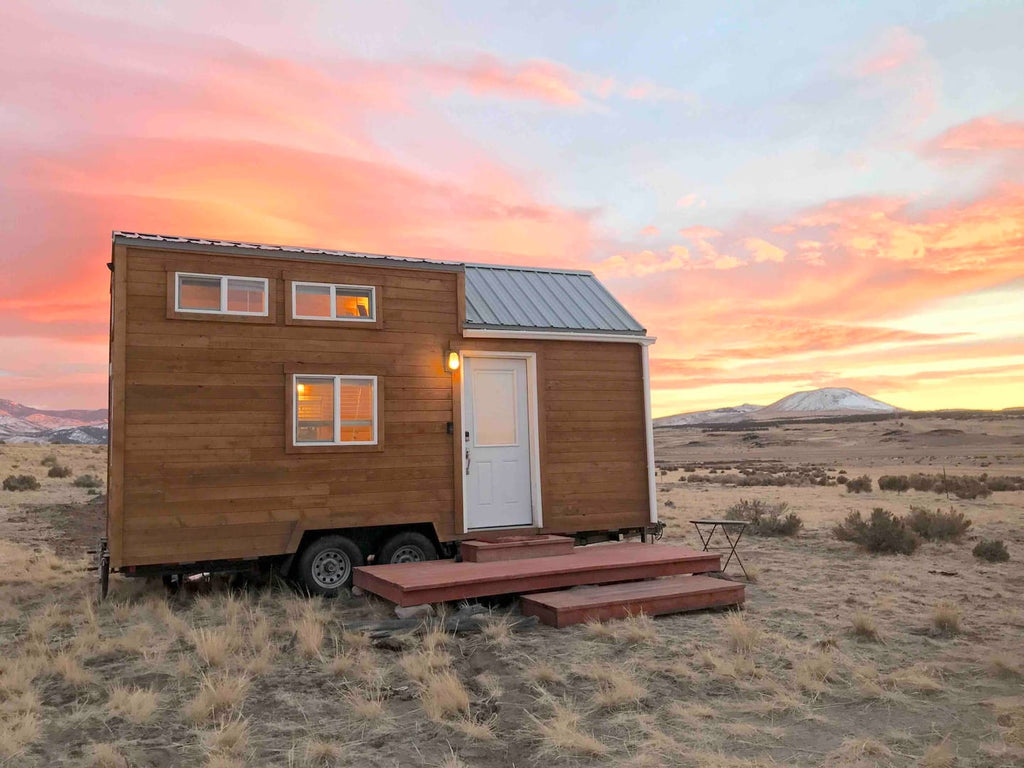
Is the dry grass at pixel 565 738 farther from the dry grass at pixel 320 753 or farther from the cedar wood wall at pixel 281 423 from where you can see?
the cedar wood wall at pixel 281 423

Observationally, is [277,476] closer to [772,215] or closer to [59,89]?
[59,89]

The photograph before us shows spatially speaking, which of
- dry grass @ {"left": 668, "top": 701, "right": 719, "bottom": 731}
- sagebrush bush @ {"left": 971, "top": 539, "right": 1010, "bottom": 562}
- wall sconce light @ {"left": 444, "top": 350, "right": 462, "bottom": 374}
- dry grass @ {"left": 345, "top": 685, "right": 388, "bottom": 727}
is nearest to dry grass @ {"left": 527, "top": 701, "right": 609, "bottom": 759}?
dry grass @ {"left": 668, "top": 701, "right": 719, "bottom": 731}

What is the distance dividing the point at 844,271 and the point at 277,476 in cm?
1772

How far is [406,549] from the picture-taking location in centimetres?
947

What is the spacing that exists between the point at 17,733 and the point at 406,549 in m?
5.13

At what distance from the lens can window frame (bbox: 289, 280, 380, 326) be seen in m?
9.18

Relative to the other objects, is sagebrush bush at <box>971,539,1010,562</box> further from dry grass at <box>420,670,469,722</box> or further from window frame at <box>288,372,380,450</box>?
dry grass at <box>420,670,469,722</box>

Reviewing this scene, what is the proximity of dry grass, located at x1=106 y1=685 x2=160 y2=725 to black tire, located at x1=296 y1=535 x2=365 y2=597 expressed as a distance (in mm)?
3353

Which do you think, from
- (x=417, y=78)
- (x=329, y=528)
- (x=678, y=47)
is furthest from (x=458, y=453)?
(x=678, y=47)

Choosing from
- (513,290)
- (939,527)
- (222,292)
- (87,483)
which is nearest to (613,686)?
(222,292)

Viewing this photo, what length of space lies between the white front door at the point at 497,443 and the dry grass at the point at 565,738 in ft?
16.6

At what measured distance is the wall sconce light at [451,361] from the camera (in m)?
9.82

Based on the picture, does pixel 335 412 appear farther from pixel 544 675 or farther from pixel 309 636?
pixel 544 675

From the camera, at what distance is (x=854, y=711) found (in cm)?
518
